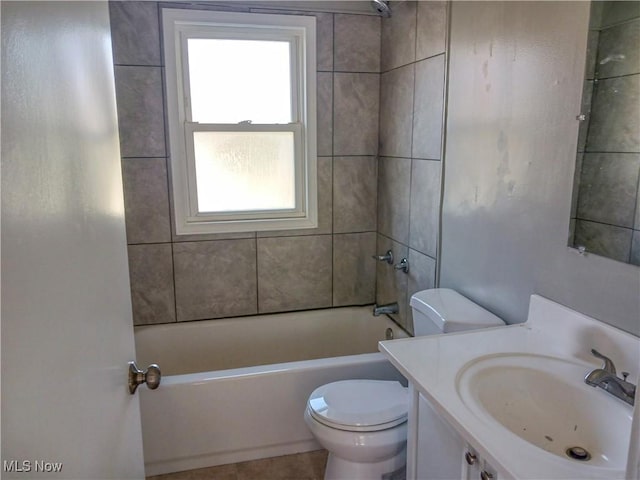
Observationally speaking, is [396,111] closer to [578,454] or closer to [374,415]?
[374,415]

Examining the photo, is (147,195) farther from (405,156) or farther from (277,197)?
(405,156)

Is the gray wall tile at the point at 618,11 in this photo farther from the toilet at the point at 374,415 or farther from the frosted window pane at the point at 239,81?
the frosted window pane at the point at 239,81

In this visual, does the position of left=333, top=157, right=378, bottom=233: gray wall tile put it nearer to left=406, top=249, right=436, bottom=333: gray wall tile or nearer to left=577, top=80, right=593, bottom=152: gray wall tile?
left=406, top=249, right=436, bottom=333: gray wall tile

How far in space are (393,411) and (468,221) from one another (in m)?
0.83

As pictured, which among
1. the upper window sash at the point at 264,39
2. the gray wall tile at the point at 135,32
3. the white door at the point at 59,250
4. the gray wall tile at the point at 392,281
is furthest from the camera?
the gray wall tile at the point at 392,281

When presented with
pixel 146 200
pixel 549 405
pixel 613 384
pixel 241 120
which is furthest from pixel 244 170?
pixel 613 384

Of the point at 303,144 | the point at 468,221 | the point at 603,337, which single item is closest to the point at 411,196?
the point at 468,221

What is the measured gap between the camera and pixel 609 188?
1.36 metres

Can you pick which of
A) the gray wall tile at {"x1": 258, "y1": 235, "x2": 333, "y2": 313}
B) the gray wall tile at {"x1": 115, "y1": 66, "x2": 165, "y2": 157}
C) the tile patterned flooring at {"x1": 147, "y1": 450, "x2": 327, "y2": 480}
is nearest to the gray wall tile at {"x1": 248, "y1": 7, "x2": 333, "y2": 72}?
the gray wall tile at {"x1": 115, "y1": 66, "x2": 165, "y2": 157}

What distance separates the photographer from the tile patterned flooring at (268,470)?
2.17 m

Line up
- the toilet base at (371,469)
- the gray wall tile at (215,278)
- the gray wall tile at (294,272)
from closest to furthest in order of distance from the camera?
the toilet base at (371,469) < the gray wall tile at (215,278) < the gray wall tile at (294,272)

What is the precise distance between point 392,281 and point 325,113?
106 centimetres

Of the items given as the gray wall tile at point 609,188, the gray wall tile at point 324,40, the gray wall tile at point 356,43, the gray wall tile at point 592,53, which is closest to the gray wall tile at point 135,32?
the gray wall tile at point 324,40

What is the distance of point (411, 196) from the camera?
251cm
